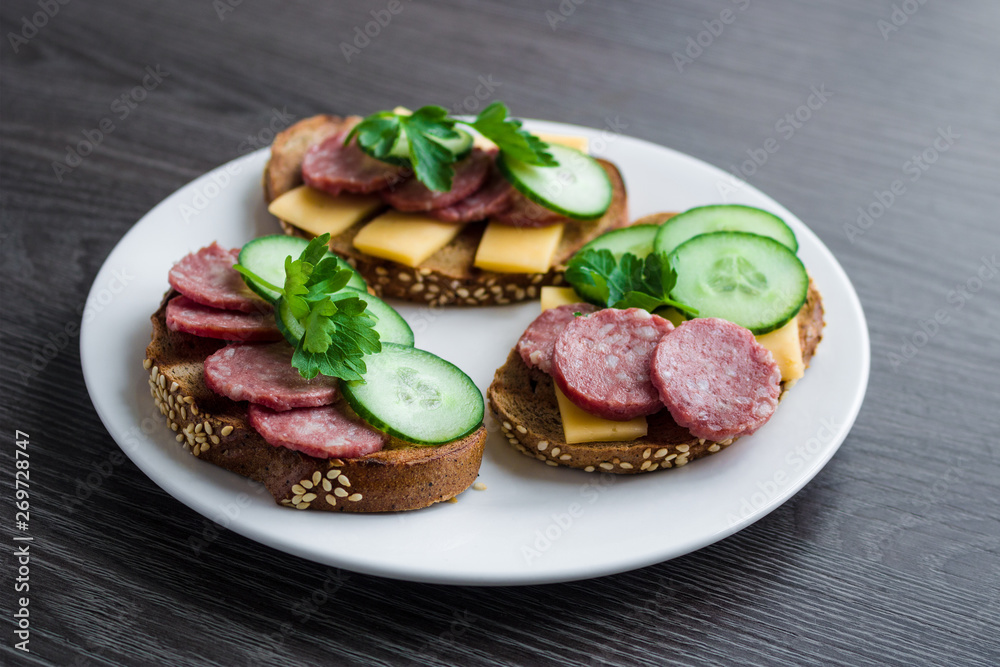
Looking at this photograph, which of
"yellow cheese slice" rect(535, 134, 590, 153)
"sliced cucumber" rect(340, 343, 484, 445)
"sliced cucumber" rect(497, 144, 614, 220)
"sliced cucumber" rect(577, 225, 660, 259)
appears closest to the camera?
"sliced cucumber" rect(340, 343, 484, 445)

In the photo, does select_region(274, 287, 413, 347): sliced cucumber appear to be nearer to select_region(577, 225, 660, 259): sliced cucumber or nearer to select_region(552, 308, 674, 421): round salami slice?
select_region(552, 308, 674, 421): round salami slice

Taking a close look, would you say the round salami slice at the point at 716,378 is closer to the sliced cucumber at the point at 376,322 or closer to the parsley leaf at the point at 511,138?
the sliced cucumber at the point at 376,322

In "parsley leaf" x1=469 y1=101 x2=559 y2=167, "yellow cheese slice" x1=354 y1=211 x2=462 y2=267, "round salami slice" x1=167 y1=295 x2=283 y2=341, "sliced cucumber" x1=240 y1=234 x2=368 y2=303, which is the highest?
"parsley leaf" x1=469 y1=101 x2=559 y2=167

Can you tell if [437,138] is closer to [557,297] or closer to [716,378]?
[557,297]

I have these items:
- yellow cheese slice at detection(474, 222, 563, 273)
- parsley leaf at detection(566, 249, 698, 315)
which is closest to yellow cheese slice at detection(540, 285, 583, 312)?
parsley leaf at detection(566, 249, 698, 315)

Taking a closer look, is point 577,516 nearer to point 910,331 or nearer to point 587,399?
point 587,399

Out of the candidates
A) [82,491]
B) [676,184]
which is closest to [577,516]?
[82,491]
